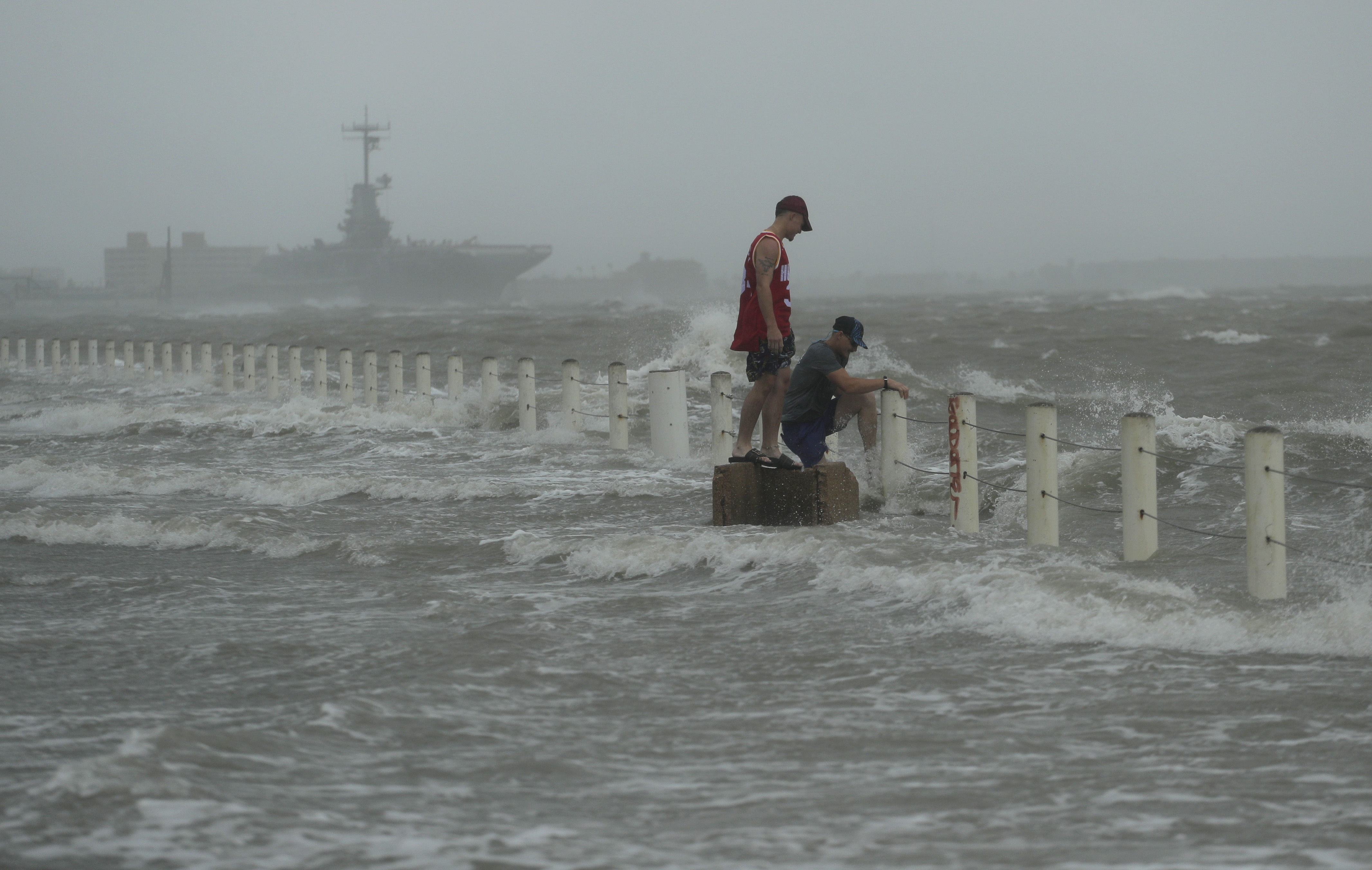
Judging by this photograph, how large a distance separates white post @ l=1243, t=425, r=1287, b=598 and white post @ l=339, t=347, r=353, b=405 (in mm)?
14653

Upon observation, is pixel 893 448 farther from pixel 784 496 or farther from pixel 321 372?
pixel 321 372

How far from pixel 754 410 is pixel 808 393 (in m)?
0.51

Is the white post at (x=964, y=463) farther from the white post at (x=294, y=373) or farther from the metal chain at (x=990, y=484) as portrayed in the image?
the white post at (x=294, y=373)

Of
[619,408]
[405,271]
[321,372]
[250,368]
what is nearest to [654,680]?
[619,408]

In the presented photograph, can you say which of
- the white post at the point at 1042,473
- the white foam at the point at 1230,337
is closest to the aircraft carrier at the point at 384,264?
the white foam at the point at 1230,337

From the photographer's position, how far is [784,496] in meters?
Answer: 7.77

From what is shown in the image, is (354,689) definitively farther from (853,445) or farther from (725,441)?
(853,445)

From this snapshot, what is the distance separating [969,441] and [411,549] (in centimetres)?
328

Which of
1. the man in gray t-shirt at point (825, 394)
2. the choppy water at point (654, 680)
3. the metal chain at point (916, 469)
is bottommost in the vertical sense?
the choppy water at point (654, 680)

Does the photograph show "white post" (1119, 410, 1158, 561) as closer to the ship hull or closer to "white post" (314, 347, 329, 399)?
"white post" (314, 347, 329, 399)

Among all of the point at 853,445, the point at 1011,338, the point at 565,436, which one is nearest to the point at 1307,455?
the point at 853,445

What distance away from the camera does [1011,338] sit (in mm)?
30047

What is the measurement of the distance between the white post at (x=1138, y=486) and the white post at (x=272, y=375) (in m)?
17.3

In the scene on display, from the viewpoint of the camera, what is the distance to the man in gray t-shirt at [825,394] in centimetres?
810
